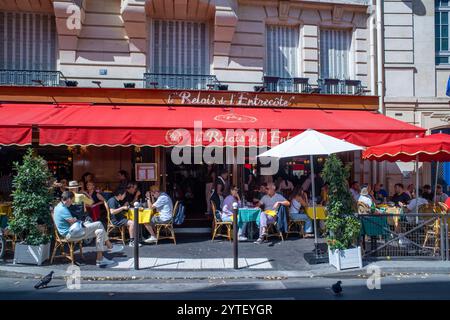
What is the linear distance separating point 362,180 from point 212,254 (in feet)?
20.8

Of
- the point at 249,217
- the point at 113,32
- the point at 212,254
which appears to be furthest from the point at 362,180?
the point at 113,32

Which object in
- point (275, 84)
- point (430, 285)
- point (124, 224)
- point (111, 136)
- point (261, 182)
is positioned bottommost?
point (430, 285)

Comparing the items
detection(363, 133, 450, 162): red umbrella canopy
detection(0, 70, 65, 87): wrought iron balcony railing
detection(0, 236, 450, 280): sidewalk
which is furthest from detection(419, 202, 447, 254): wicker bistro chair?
detection(0, 70, 65, 87): wrought iron balcony railing

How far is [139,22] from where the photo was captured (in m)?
11.5

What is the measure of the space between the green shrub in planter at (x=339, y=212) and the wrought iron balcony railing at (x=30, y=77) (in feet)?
26.4

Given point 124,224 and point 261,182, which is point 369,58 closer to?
point 261,182

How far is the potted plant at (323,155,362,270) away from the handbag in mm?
4484

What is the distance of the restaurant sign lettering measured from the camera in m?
11.4

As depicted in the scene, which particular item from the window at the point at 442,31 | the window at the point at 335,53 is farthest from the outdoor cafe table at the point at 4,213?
the window at the point at 442,31

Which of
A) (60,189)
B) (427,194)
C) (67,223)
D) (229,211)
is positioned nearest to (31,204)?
(67,223)

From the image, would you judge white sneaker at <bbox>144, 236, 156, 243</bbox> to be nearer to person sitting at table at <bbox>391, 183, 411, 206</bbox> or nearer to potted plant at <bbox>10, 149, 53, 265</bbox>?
potted plant at <bbox>10, 149, 53, 265</bbox>

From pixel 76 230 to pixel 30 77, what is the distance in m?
6.06

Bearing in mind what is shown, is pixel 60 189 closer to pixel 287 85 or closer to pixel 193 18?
pixel 193 18

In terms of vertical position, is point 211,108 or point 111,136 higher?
point 211,108
